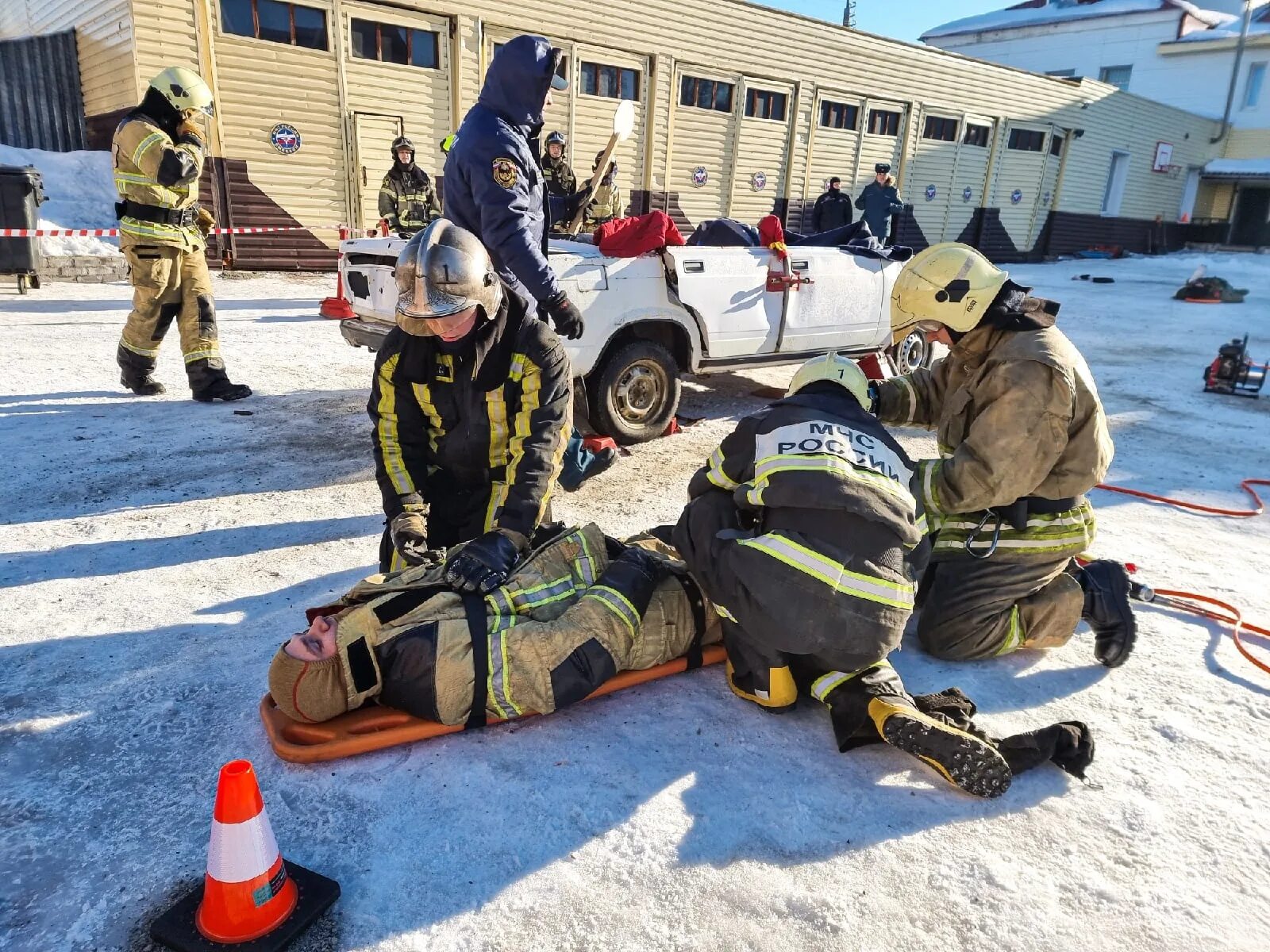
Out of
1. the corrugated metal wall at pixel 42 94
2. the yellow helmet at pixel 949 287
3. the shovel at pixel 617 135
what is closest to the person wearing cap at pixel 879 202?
the shovel at pixel 617 135

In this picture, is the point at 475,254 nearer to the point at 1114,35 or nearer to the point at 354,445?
the point at 354,445

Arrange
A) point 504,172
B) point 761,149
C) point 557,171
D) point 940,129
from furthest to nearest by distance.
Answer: point 940,129, point 761,149, point 557,171, point 504,172

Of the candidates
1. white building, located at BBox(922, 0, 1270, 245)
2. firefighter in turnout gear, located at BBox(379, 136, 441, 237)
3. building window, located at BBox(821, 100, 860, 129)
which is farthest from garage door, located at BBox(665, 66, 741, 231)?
white building, located at BBox(922, 0, 1270, 245)

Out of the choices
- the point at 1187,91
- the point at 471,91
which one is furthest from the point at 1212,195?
the point at 471,91

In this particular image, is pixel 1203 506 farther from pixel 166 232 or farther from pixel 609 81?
pixel 609 81

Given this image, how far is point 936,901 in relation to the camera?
203 cm

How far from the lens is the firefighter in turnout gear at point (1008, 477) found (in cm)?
292

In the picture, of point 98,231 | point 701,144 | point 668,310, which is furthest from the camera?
point 701,144

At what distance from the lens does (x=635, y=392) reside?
5578mm

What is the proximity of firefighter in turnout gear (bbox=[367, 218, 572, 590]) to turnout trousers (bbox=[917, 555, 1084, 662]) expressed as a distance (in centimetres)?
158

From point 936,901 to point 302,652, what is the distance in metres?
1.81

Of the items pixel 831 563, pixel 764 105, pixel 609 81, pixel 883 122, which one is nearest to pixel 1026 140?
pixel 883 122

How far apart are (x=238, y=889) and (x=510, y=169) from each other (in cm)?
319

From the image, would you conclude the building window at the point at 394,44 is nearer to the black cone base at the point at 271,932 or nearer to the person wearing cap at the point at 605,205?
the person wearing cap at the point at 605,205
